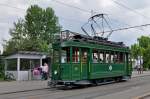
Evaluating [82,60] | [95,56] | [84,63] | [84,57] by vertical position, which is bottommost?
[84,63]

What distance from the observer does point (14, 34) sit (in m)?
83.2

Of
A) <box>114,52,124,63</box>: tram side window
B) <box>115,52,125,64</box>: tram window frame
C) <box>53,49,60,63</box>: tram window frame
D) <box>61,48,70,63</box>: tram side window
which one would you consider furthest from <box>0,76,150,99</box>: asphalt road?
<box>115,52,125,64</box>: tram window frame

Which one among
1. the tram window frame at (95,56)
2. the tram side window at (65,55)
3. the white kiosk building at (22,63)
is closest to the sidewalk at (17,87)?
the tram side window at (65,55)

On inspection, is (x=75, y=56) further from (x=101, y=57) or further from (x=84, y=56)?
(x=101, y=57)

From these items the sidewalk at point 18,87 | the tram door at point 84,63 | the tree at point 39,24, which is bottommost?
the sidewalk at point 18,87

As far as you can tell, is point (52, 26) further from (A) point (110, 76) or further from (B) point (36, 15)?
(A) point (110, 76)

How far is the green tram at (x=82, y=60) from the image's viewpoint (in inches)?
1032

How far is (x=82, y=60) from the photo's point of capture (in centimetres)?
2720

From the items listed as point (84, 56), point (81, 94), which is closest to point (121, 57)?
point (84, 56)

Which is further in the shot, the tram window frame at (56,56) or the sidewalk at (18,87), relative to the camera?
the tram window frame at (56,56)

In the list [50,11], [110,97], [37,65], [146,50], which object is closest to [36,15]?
[50,11]

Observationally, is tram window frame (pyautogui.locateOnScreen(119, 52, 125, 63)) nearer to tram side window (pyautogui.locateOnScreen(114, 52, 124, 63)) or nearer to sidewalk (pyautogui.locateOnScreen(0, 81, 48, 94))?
tram side window (pyautogui.locateOnScreen(114, 52, 124, 63))

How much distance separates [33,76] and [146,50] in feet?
194

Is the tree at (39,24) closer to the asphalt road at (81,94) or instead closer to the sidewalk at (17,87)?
the sidewalk at (17,87)
